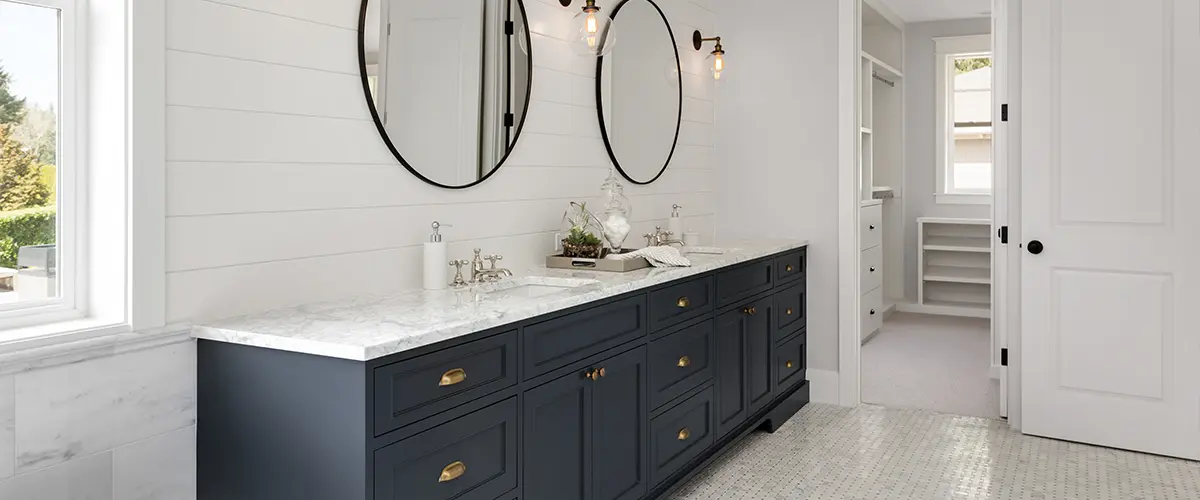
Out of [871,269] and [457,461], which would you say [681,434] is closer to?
[457,461]

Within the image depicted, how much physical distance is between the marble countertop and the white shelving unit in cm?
495

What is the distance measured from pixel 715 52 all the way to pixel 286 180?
8.43 feet

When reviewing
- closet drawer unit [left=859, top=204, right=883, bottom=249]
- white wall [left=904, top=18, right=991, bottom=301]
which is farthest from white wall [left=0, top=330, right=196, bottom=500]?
white wall [left=904, top=18, right=991, bottom=301]

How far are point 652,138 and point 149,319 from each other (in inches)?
101

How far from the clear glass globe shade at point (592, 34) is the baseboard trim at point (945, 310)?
4641 millimetres

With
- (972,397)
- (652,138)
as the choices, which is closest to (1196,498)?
(972,397)

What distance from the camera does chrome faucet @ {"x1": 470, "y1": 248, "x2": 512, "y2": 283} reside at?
2.71m

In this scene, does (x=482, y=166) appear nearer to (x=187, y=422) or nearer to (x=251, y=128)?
(x=251, y=128)

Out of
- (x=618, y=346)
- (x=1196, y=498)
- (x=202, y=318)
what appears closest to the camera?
(x=202, y=318)

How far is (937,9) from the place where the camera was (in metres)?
6.55

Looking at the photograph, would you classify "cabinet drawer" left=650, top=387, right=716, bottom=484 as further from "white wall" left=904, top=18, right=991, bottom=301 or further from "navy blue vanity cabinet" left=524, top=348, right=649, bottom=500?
"white wall" left=904, top=18, right=991, bottom=301

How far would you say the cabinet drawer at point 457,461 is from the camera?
1759mm

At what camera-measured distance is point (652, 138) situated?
13.1ft

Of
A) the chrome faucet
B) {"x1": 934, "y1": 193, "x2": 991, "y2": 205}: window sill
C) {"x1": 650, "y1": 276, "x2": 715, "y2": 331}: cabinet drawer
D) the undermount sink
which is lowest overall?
{"x1": 650, "y1": 276, "x2": 715, "y2": 331}: cabinet drawer
